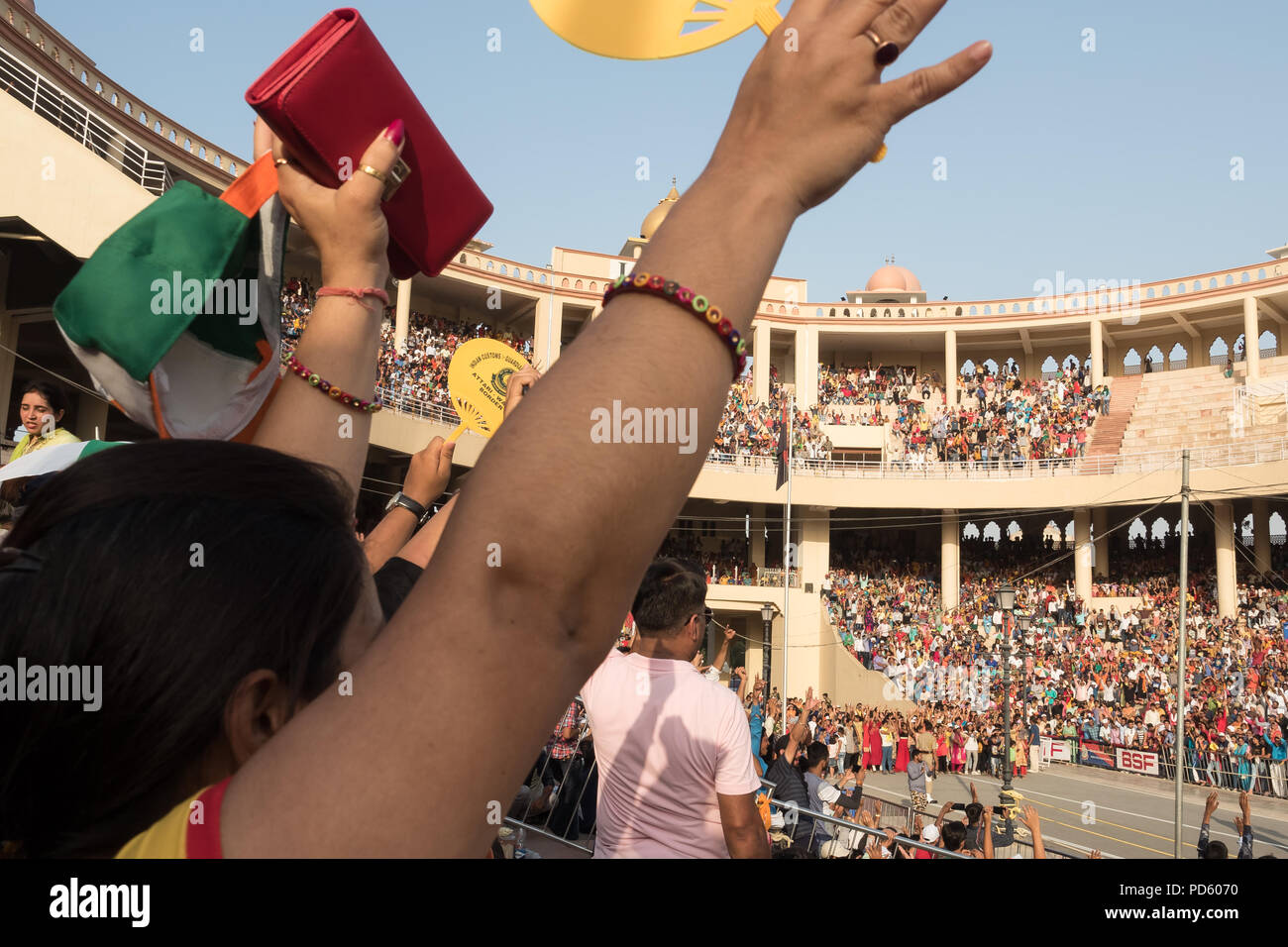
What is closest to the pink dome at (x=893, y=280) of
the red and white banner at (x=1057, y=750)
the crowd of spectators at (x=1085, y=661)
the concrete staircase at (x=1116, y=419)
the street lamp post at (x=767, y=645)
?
the concrete staircase at (x=1116, y=419)

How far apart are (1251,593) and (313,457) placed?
30.3 meters

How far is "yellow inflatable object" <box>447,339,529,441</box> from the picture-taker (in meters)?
4.68

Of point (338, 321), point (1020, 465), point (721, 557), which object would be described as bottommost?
point (721, 557)

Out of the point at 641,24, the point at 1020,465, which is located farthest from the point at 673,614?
the point at 1020,465

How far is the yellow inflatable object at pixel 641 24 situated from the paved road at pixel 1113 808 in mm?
12688

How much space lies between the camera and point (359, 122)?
1416 mm

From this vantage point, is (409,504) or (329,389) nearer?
(329,389)

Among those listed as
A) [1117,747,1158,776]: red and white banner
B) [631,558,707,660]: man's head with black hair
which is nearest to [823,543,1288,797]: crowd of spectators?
[1117,747,1158,776]: red and white banner

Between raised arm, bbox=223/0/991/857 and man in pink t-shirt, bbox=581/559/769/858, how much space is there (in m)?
2.13

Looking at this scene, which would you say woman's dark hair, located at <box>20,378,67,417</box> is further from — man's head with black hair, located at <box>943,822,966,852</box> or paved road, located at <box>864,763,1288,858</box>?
paved road, located at <box>864,763,1288,858</box>

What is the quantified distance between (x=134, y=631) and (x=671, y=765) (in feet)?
7.35

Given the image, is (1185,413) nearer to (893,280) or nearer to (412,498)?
(893,280)

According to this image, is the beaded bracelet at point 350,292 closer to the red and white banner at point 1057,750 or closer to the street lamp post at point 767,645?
the street lamp post at point 767,645

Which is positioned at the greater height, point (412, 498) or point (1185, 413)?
point (1185, 413)
